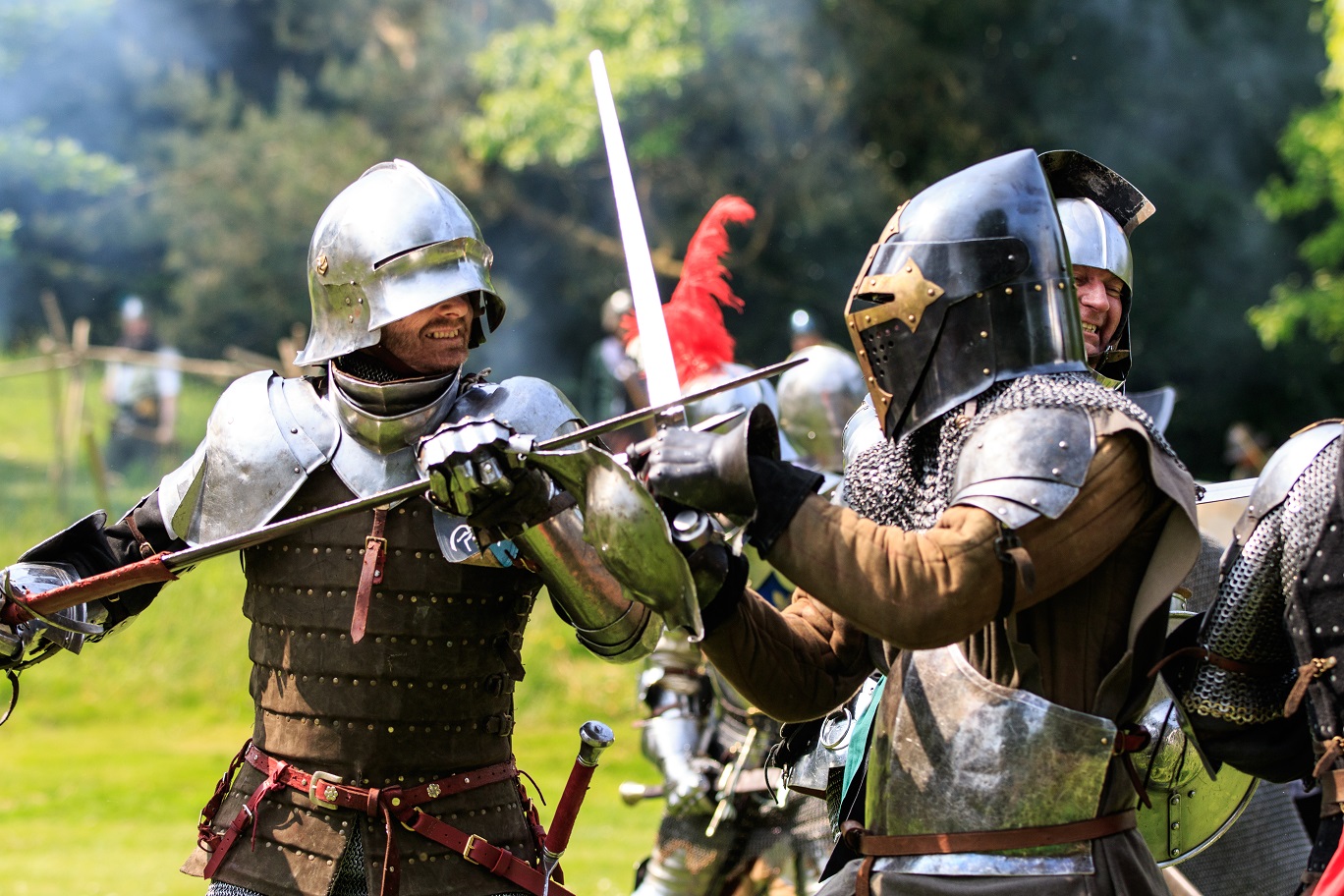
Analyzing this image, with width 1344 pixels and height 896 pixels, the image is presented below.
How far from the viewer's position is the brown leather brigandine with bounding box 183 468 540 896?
11.0 ft

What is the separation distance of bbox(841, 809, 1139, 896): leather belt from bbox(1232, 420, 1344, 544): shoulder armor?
1.76 ft

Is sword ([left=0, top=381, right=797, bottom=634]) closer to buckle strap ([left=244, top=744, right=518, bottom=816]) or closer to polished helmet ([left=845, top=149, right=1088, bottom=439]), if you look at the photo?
polished helmet ([left=845, top=149, right=1088, bottom=439])

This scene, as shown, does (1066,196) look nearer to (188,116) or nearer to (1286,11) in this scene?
(1286,11)

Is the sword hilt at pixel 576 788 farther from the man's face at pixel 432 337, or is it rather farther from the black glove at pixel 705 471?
the black glove at pixel 705 471

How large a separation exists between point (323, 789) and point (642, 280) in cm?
130

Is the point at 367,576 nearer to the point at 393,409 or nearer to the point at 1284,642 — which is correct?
the point at 393,409

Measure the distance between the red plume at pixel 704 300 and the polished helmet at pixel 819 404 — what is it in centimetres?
49

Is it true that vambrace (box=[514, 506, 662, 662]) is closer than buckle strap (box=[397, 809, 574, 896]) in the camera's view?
Yes

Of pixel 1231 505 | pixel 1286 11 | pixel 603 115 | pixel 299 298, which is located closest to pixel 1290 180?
pixel 1286 11

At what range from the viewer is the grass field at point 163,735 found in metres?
8.15

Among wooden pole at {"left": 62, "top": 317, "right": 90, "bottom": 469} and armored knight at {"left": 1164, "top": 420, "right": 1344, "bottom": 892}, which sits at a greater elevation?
wooden pole at {"left": 62, "top": 317, "right": 90, "bottom": 469}

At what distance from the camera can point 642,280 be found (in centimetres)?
280

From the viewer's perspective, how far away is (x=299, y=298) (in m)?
17.8

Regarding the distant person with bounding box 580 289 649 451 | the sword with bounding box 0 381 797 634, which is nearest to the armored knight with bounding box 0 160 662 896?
the sword with bounding box 0 381 797 634
